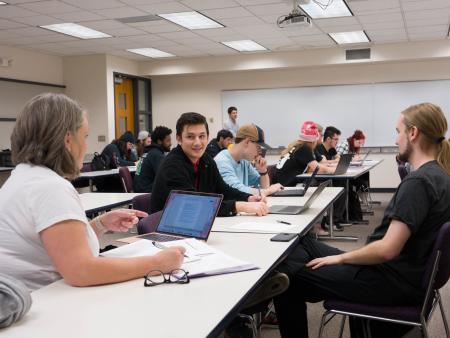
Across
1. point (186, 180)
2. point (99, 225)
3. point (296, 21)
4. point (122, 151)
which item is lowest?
point (122, 151)

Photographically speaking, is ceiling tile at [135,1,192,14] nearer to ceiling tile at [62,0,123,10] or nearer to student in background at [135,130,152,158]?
ceiling tile at [62,0,123,10]

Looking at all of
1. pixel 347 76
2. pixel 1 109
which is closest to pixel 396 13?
pixel 347 76

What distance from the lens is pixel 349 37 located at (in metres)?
8.50

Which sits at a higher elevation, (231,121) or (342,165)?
(231,121)

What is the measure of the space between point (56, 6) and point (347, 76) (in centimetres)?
585

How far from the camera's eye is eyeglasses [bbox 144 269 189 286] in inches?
58.1

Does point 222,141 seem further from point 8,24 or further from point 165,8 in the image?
point 8,24

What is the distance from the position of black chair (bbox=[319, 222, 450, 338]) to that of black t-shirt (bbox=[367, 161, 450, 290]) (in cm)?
7

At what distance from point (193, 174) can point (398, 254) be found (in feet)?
4.05

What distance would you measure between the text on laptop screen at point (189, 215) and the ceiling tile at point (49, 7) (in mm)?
4608

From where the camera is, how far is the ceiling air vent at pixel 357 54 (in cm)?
925

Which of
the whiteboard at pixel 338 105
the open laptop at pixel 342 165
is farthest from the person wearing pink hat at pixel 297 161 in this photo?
the whiteboard at pixel 338 105

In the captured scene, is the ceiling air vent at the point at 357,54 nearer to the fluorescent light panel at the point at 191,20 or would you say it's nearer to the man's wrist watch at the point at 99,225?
the fluorescent light panel at the point at 191,20

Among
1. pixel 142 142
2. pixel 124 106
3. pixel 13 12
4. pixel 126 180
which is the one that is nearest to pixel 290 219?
pixel 126 180
